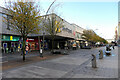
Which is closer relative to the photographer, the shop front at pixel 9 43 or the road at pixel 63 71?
the road at pixel 63 71

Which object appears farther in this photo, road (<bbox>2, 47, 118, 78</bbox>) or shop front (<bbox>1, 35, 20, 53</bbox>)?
shop front (<bbox>1, 35, 20, 53</bbox>)

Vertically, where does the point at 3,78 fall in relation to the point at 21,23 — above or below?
below

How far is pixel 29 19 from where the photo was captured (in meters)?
10.4

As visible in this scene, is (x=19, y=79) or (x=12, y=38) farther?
(x=12, y=38)

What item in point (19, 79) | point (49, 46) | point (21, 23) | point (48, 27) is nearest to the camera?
point (19, 79)

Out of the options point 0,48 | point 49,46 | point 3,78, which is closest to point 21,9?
point 3,78

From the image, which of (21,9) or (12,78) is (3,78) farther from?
(21,9)

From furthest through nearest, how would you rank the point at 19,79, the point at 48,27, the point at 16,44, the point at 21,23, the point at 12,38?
the point at 16,44, the point at 12,38, the point at 48,27, the point at 21,23, the point at 19,79

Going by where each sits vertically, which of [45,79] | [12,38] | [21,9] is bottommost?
[45,79]

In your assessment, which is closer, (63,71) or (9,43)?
(63,71)

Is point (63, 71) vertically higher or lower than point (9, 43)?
lower

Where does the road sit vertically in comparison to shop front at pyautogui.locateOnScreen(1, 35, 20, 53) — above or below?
below

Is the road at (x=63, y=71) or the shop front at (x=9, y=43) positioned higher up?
the shop front at (x=9, y=43)

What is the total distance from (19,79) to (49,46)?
3040 cm
